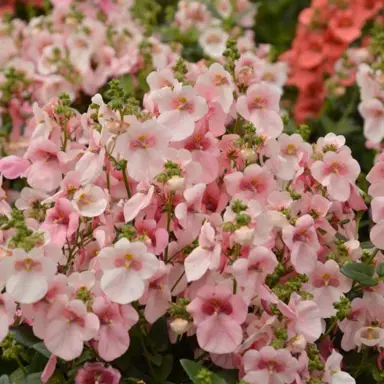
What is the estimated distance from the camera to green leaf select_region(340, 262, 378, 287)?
3.86 feet

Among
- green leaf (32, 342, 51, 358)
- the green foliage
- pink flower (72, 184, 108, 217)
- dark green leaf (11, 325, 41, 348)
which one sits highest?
pink flower (72, 184, 108, 217)

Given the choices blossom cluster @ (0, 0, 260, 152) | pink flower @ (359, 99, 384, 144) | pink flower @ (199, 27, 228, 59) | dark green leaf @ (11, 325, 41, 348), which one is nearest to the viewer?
dark green leaf @ (11, 325, 41, 348)

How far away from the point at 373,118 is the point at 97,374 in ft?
2.84

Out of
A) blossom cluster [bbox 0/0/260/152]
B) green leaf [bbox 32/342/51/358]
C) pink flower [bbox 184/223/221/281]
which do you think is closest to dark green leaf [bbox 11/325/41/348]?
green leaf [bbox 32/342/51/358]

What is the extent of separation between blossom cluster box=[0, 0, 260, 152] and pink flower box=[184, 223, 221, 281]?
82 centimetres

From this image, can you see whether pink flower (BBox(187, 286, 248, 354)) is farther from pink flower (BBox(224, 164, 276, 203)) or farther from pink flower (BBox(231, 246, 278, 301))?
pink flower (BBox(224, 164, 276, 203))

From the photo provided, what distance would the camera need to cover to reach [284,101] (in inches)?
97.3

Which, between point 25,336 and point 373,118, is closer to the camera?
point 25,336

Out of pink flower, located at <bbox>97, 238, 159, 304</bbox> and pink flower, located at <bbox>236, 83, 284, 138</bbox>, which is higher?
pink flower, located at <bbox>236, 83, 284, 138</bbox>

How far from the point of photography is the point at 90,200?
116cm

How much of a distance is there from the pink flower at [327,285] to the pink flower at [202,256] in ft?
0.63

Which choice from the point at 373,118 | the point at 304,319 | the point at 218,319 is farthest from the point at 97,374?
the point at 373,118

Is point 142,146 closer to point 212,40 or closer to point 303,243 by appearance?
point 303,243

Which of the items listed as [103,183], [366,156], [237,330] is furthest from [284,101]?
[237,330]
